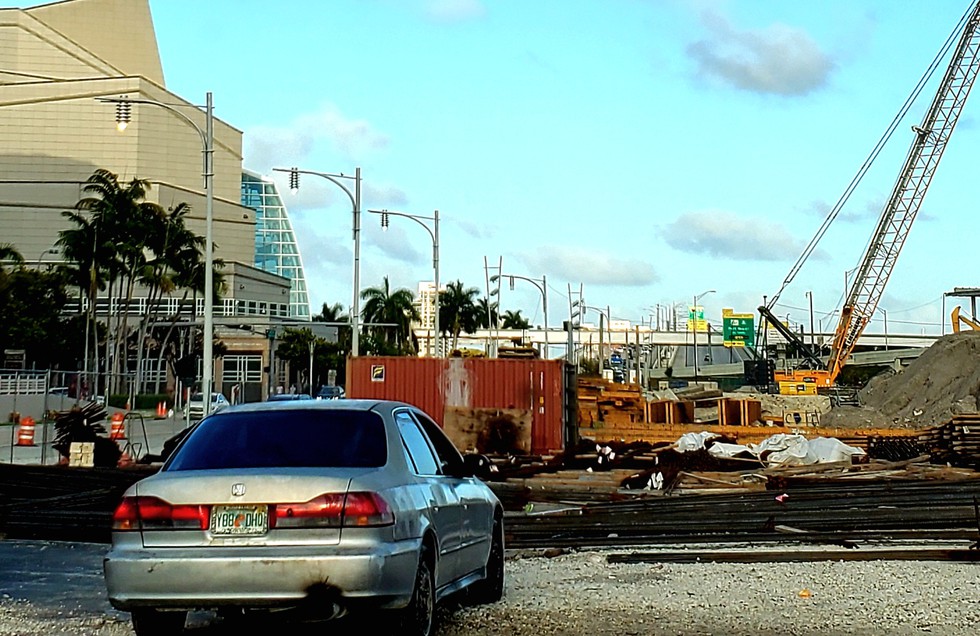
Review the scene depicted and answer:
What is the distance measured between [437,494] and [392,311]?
113 m

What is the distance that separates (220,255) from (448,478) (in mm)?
113588

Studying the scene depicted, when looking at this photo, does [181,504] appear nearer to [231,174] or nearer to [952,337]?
[952,337]

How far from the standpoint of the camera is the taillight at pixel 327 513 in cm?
710

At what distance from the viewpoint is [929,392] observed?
5544cm

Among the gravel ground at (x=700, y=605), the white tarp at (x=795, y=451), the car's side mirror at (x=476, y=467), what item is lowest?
the gravel ground at (x=700, y=605)

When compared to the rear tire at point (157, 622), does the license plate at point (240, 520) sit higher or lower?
higher

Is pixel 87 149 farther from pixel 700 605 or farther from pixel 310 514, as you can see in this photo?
pixel 310 514

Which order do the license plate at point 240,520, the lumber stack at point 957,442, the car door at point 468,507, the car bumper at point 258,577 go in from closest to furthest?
the car bumper at point 258,577
the license plate at point 240,520
the car door at point 468,507
the lumber stack at point 957,442

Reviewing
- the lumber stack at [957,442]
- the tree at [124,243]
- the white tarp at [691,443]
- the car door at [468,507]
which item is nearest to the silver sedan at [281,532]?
the car door at [468,507]

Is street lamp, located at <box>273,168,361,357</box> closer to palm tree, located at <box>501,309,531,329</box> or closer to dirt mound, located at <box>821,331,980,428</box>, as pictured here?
dirt mound, located at <box>821,331,980,428</box>

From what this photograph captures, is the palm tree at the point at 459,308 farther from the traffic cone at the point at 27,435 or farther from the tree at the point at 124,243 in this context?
the traffic cone at the point at 27,435

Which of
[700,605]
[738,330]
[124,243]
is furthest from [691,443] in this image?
[738,330]

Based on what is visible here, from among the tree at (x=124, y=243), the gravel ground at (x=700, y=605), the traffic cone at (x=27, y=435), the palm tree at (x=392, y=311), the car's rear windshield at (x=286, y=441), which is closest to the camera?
the car's rear windshield at (x=286, y=441)

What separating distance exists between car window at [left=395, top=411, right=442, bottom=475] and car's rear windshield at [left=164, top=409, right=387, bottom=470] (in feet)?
1.05
